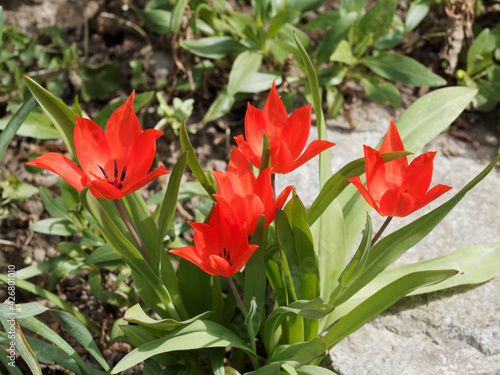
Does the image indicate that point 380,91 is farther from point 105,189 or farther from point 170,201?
point 105,189

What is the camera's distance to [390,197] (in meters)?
1.12

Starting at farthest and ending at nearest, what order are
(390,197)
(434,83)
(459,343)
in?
(434,83) → (459,343) → (390,197)

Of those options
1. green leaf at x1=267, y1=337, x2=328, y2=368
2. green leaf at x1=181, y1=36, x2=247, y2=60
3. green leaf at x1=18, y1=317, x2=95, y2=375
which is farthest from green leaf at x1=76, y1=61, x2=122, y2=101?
green leaf at x1=267, y1=337, x2=328, y2=368

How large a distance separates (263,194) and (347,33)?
1.34 m

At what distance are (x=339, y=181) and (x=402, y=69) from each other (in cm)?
122

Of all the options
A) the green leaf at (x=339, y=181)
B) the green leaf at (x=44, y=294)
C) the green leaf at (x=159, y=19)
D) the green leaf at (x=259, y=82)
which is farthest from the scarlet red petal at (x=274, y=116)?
the green leaf at (x=159, y=19)

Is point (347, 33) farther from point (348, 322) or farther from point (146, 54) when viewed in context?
point (348, 322)

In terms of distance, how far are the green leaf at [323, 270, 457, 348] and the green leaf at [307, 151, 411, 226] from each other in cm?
27

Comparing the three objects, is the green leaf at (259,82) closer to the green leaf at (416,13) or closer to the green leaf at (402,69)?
the green leaf at (402,69)

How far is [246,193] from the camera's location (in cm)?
122

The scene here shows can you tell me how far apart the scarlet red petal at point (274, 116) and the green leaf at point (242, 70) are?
0.96 m

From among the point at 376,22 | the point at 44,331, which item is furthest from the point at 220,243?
the point at 376,22

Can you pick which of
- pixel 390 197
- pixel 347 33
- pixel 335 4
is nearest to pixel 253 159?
pixel 390 197

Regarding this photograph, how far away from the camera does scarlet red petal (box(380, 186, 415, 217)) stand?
3.63ft
